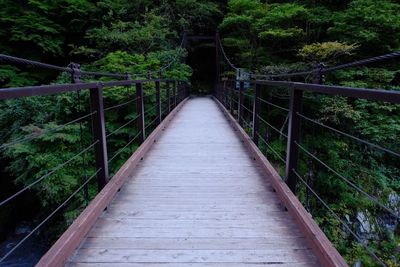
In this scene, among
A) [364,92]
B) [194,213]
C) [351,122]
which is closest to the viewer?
[364,92]

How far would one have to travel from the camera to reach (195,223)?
191 centimetres

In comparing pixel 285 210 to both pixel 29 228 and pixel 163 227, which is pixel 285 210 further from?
pixel 29 228

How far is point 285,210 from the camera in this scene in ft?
6.83

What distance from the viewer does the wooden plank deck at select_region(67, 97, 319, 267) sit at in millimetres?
1543

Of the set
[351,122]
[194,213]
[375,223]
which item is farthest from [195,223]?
[351,122]

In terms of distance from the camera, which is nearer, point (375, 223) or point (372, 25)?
point (375, 223)

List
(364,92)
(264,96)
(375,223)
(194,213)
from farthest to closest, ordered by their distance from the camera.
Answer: (264,96) → (375,223) → (194,213) → (364,92)

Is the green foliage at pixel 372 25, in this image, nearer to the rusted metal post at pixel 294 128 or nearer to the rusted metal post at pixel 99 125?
the rusted metal post at pixel 294 128

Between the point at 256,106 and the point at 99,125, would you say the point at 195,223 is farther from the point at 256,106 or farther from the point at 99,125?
the point at 256,106

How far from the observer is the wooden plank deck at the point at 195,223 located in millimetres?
1543

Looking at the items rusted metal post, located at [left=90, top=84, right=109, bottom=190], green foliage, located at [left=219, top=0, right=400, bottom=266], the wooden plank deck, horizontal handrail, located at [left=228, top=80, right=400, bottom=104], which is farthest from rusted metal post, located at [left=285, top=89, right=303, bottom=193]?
green foliage, located at [left=219, top=0, right=400, bottom=266]

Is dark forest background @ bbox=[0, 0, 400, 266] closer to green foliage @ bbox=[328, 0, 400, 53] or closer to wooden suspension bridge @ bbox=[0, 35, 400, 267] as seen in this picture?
green foliage @ bbox=[328, 0, 400, 53]

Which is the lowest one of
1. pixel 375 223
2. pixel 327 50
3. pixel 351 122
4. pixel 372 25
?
pixel 375 223

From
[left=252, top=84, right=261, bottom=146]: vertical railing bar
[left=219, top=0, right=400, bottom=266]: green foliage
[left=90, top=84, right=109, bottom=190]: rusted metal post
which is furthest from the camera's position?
[left=219, top=0, right=400, bottom=266]: green foliage
